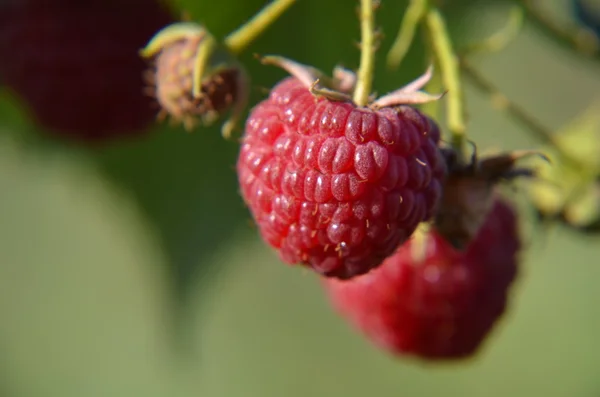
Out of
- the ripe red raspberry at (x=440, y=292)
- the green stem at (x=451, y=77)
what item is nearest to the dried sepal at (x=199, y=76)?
the green stem at (x=451, y=77)

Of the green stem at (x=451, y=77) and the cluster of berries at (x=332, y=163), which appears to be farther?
the green stem at (x=451, y=77)

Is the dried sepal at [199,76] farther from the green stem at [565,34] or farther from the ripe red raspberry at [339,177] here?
the green stem at [565,34]

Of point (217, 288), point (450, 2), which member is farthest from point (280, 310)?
point (450, 2)

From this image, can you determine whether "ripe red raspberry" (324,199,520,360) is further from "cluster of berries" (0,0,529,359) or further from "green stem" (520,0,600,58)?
"green stem" (520,0,600,58)

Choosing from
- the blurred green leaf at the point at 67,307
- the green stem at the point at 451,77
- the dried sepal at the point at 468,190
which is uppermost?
the green stem at the point at 451,77

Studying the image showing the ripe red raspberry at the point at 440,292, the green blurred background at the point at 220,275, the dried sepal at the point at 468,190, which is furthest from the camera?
the green blurred background at the point at 220,275

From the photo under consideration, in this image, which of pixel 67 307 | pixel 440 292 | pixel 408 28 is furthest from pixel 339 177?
pixel 67 307

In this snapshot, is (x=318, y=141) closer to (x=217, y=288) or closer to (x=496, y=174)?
(x=496, y=174)

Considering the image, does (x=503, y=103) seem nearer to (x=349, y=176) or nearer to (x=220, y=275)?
(x=349, y=176)
